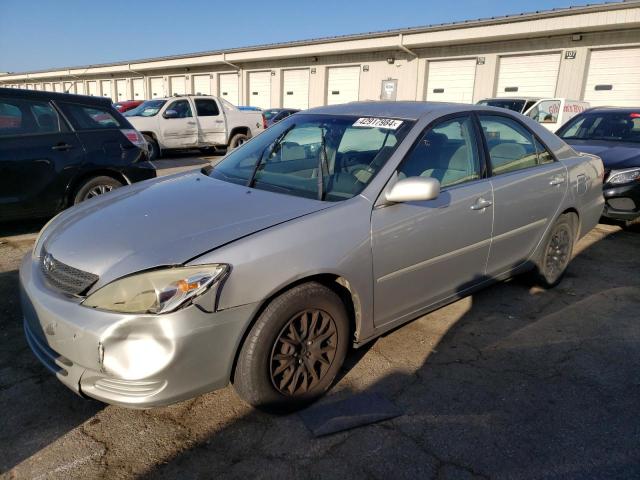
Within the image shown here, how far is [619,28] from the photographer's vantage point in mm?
15961

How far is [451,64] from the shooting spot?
20.8 m

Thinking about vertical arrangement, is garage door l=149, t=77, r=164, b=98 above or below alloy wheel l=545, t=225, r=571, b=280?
above

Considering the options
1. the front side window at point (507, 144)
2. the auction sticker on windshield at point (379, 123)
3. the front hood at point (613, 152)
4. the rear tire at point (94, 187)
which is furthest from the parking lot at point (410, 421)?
the front hood at point (613, 152)

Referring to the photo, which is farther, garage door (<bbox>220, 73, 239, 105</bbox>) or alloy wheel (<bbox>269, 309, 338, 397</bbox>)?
garage door (<bbox>220, 73, 239, 105</bbox>)

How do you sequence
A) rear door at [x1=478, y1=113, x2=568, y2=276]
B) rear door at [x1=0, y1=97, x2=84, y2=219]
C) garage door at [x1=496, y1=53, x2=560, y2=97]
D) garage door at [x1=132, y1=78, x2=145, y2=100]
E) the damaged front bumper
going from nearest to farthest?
1. the damaged front bumper
2. rear door at [x1=478, y1=113, x2=568, y2=276]
3. rear door at [x1=0, y1=97, x2=84, y2=219]
4. garage door at [x1=496, y1=53, x2=560, y2=97]
5. garage door at [x1=132, y1=78, x2=145, y2=100]

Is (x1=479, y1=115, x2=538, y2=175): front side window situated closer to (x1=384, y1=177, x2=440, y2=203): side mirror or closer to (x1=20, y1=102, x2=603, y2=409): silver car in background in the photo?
(x1=20, y1=102, x2=603, y2=409): silver car in background

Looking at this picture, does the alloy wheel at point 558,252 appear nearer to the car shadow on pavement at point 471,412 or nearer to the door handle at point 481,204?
the car shadow on pavement at point 471,412

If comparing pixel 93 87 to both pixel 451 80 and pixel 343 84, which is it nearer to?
pixel 343 84

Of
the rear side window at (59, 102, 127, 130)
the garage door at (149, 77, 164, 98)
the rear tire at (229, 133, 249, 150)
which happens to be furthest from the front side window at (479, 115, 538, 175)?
the garage door at (149, 77, 164, 98)

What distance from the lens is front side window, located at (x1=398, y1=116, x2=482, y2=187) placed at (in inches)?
119

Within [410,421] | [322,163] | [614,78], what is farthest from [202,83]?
[410,421]

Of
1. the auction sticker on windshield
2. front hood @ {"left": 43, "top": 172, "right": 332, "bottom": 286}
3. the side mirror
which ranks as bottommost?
front hood @ {"left": 43, "top": 172, "right": 332, "bottom": 286}

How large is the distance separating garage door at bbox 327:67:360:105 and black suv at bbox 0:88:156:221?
774 inches

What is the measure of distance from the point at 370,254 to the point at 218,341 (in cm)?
94
